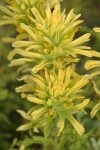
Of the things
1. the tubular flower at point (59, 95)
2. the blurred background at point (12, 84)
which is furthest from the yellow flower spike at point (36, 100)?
the blurred background at point (12, 84)

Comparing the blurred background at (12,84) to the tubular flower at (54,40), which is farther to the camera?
the blurred background at (12,84)

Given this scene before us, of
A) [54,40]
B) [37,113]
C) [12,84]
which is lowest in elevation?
[12,84]

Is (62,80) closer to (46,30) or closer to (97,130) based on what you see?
(46,30)

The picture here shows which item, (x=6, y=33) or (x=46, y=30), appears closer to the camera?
(x=46, y=30)

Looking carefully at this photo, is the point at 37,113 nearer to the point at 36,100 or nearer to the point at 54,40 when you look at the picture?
the point at 36,100

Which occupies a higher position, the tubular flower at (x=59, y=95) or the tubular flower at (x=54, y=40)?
the tubular flower at (x=54, y=40)

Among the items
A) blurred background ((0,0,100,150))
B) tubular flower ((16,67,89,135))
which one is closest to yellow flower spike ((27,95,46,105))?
tubular flower ((16,67,89,135))

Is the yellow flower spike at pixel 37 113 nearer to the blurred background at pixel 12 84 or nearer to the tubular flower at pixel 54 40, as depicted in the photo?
the tubular flower at pixel 54 40

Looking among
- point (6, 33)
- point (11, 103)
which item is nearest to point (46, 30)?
point (11, 103)

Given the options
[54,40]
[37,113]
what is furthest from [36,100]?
[54,40]

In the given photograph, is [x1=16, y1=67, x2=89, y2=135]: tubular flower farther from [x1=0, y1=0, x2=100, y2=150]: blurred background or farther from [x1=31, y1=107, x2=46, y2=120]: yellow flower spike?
[x1=0, y1=0, x2=100, y2=150]: blurred background

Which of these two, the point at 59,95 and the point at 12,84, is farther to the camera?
the point at 12,84
